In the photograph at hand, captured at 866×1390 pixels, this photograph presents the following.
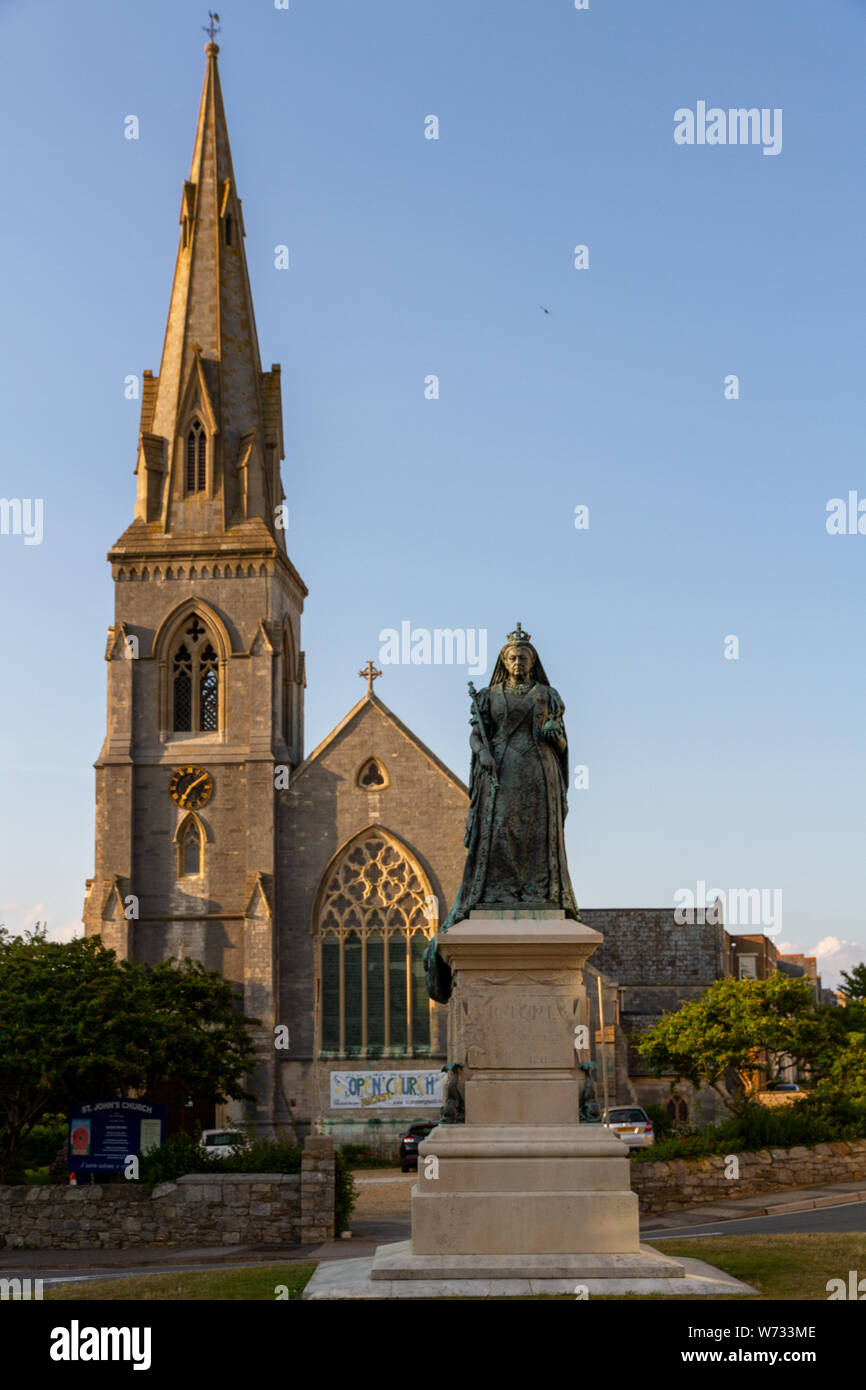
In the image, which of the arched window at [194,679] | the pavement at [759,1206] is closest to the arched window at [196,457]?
the arched window at [194,679]

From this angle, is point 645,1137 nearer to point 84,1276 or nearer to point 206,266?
point 84,1276

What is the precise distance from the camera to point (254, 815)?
166 ft

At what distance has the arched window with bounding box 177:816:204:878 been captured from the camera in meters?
50.8

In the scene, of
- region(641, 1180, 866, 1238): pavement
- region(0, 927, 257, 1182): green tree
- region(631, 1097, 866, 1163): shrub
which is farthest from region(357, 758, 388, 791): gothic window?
region(641, 1180, 866, 1238): pavement

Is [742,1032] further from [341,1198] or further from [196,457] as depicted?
[196,457]

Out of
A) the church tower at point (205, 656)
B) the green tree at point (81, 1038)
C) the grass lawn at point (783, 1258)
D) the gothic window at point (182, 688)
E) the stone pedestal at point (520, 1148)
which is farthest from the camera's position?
the gothic window at point (182, 688)

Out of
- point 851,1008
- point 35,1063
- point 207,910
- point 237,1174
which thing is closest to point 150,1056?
point 35,1063

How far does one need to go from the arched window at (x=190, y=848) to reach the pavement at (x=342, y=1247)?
75.0 feet

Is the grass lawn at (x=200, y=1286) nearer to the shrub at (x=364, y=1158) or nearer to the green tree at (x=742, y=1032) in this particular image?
the green tree at (x=742, y=1032)

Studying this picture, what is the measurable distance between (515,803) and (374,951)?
3576 centimetres

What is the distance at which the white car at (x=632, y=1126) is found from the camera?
35.0m

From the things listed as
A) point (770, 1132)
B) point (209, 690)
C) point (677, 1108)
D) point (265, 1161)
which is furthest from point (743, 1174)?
point (209, 690)

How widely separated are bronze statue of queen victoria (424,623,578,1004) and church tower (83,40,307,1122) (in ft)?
114

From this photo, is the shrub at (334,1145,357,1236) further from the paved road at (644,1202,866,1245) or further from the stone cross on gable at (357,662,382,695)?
the stone cross on gable at (357,662,382,695)
